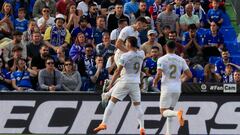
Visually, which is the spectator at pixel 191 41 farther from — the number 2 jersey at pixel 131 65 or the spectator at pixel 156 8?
the number 2 jersey at pixel 131 65

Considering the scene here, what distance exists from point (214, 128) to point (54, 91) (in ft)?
12.0

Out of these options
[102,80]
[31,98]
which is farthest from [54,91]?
[102,80]

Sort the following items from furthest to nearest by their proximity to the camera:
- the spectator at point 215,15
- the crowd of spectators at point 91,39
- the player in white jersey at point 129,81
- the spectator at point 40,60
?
the spectator at point 215,15, the spectator at point 40,60, the crowd of spectators at point 91,39, the player in white jersey at point 129,81

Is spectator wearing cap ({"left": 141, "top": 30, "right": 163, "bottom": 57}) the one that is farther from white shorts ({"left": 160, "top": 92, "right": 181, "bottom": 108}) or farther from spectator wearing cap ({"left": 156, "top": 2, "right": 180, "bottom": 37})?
white shorts ({"left": 160, "top": 92, "right": 181, "bottom": 108})

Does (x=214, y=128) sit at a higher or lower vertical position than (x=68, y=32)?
lower

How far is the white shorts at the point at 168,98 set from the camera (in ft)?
57.8

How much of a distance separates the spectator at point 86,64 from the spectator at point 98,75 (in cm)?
12

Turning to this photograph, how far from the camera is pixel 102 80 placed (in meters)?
21.0

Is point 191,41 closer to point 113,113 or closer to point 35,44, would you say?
point 35,44

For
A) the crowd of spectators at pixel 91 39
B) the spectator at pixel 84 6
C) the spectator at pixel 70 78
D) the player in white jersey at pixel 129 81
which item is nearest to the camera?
the player in white jersey at pixel 129 81

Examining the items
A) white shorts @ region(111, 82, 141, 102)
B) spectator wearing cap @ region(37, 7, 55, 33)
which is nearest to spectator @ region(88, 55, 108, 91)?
spectator wearing cap @ region(37, 7, 55, 33)

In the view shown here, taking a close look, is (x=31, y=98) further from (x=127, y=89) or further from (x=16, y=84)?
(x=127, y=89)

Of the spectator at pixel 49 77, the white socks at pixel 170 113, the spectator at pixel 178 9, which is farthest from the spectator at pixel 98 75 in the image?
the spectator at pixel 178 9

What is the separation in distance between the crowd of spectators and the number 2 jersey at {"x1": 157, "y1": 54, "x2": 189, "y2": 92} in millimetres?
2262
